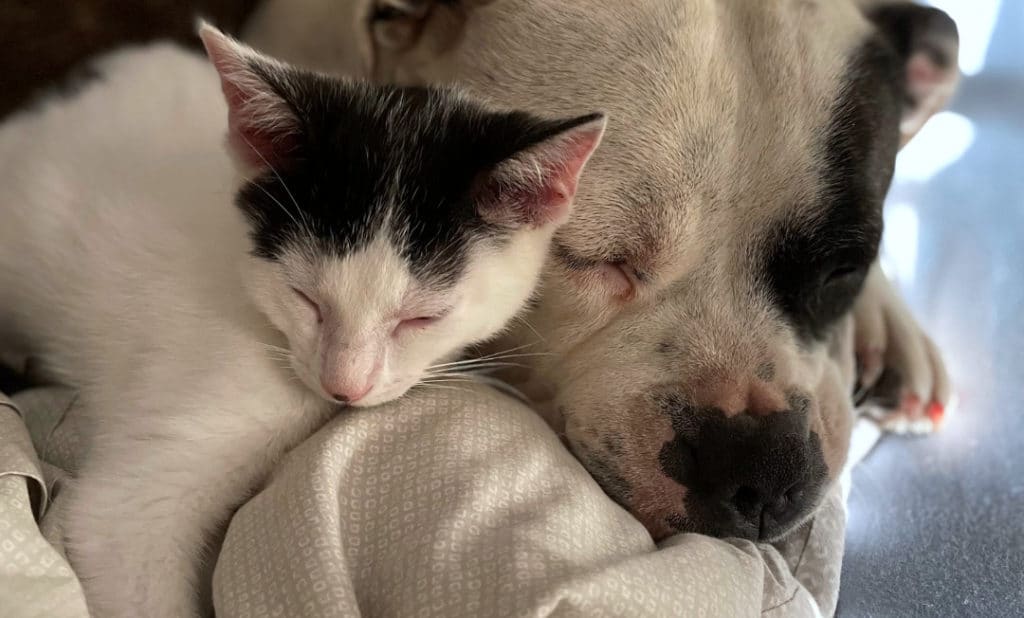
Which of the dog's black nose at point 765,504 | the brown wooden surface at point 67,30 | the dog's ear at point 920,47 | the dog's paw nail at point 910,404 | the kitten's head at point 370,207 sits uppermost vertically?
the dog's ear at point 920,47

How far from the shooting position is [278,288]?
1.03 m

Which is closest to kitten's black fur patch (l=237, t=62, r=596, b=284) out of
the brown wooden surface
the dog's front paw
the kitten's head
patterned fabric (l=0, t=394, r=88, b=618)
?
the kitten's head

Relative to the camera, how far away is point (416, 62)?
134cm

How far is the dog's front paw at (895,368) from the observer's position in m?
1.61

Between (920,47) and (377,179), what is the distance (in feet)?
3.02

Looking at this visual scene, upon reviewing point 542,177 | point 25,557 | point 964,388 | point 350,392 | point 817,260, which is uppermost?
point 542,177

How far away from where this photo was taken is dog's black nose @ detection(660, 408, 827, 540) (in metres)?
1.08

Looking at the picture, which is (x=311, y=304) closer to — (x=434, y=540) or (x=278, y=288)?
(x=278, y=288)

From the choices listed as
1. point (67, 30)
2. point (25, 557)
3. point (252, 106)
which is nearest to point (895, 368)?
point (252, 106)

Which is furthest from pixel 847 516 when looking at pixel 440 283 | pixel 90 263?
pixel 90 263

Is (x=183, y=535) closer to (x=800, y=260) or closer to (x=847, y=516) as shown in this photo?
(x=800, y=260)

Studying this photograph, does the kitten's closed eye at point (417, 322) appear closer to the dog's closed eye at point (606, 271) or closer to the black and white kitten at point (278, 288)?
the black and white kitten at point (278, 288)

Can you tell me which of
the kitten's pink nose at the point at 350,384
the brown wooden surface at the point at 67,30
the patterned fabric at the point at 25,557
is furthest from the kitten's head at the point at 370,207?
the brown wooden surface at the point at 67,30

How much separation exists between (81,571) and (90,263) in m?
0.43
